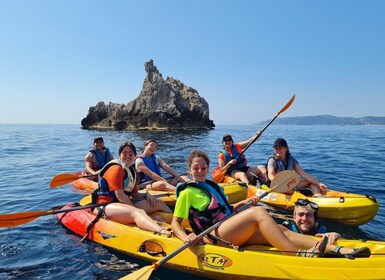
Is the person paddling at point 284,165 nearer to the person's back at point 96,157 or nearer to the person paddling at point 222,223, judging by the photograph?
the person paddling at point 222,223

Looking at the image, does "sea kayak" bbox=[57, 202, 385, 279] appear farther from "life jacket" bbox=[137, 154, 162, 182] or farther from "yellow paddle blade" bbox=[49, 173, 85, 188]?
"life jacket" bbox=[137, 154, 162, 182]

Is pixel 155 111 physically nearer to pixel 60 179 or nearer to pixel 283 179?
pixel 60 179

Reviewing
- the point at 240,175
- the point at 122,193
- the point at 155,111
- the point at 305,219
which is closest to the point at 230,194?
the point at 240,175

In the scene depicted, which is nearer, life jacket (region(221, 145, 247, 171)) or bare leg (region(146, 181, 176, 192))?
bare leg (region(146, 181, 176, 192))

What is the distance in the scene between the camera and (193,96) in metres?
54.5

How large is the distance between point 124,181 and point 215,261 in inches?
94.1

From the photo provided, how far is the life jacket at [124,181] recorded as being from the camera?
5344mm

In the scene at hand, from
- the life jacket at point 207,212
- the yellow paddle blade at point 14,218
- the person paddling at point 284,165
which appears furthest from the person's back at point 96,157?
the life jacket at point 207,212

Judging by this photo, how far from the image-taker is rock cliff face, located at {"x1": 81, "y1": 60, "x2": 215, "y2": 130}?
152ft

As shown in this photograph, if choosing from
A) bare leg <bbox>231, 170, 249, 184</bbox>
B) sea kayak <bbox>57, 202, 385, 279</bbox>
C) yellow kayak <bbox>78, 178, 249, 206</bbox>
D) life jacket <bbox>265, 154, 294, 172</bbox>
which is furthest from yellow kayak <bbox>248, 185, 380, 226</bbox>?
sea kayak <bbox>57, 202, 385, 279</bbox>

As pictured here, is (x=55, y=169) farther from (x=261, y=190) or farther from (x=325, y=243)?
(x=325, y=243)

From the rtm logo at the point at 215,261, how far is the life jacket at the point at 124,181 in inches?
86.8

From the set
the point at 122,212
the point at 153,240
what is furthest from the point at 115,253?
the point at 153,240

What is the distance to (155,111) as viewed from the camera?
152ft
